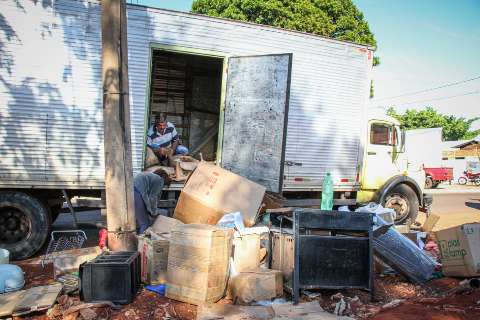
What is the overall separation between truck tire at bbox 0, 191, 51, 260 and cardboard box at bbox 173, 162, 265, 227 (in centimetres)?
202

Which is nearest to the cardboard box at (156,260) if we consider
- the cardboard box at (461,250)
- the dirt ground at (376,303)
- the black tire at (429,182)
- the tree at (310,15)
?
the dirt ground at (376,303)

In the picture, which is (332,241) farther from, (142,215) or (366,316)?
(142,215)

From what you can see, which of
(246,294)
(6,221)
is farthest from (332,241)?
(6,221)

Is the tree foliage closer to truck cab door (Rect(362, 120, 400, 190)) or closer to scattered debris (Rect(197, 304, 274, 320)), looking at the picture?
truck cab door (Rect(362, 120, 400, 190))

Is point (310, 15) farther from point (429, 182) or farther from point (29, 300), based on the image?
point (29, 300)

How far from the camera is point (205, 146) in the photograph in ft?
36.0

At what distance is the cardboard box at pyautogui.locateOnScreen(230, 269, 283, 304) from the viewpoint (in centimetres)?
448

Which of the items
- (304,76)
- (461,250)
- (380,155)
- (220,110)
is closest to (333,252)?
(461,250)

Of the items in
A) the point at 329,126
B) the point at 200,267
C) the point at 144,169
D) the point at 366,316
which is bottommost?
the point at 366,316

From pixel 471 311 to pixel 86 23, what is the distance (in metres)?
6.25

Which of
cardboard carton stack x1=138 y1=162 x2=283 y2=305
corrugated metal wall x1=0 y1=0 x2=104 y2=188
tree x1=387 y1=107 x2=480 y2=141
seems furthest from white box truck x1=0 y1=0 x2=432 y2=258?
tree x1=387 y1=107 x2=480 y2=141

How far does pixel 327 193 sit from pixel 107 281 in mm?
4949

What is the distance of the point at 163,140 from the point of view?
8305mm

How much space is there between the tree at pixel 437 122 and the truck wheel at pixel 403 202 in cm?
3290
